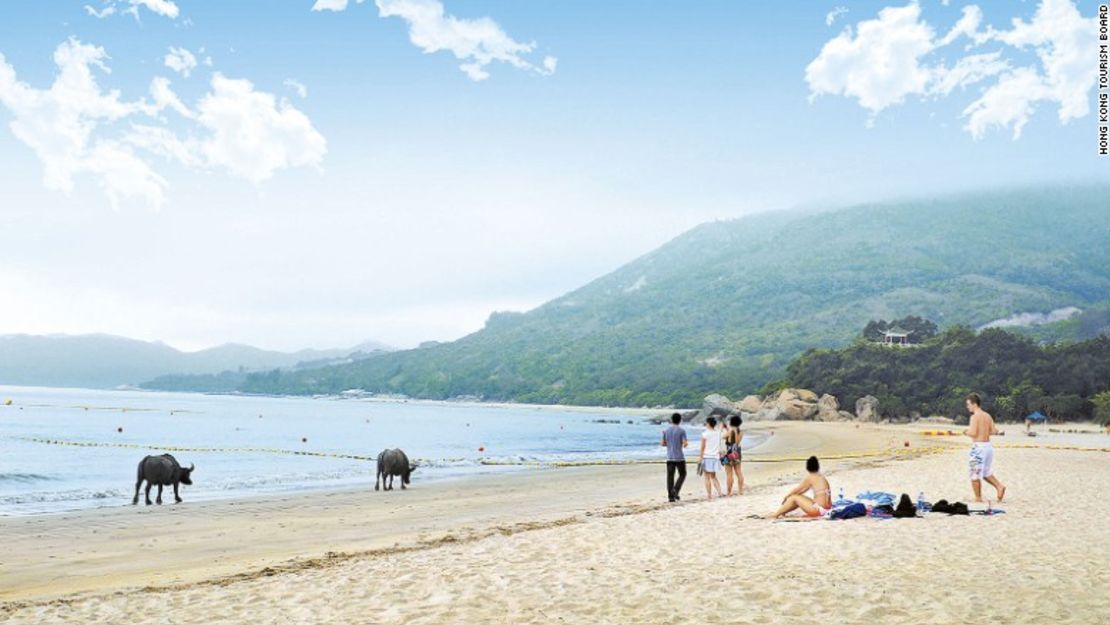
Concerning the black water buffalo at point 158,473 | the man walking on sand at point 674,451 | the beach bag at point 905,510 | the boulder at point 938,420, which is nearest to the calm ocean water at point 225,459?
the black water buffalo at point 158,473

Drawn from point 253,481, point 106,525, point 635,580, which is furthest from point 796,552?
point 253,481

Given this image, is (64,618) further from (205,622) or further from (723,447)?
(723,447)

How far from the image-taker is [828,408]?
89812 millimetres

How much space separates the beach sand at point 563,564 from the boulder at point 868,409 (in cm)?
6892

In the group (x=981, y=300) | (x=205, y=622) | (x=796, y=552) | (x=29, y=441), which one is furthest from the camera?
(x=981, y=300)

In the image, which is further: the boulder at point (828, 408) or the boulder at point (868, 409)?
the boulder at point (828, 408)

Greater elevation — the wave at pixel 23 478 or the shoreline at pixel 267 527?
the shoreline at pixel 267 527

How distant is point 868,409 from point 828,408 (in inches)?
164

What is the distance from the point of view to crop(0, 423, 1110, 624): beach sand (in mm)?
8797

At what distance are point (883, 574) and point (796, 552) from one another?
160 cm

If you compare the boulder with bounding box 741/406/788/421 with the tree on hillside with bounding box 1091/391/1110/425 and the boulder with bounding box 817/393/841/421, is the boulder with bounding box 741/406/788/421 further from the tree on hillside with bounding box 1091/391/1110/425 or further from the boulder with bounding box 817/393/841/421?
the tree on hillside with bounding box 1091/391/1110/425

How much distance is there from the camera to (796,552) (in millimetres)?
11672

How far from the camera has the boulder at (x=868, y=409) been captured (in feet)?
283

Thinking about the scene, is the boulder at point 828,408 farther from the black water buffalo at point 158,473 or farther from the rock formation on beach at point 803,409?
the black water buffalo at point 158,473
